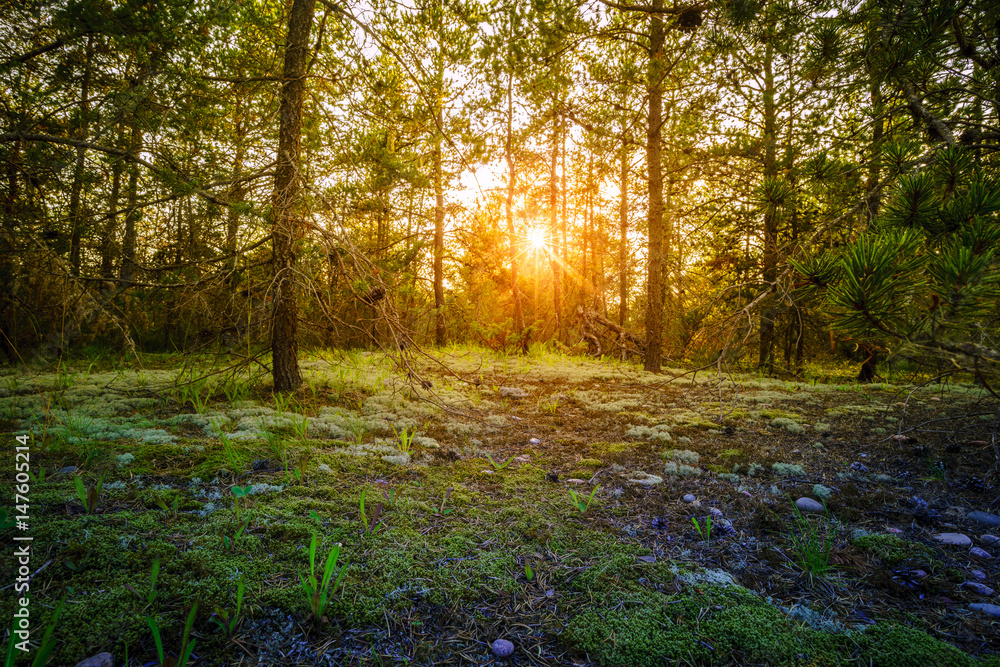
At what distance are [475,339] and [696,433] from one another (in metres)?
10.7

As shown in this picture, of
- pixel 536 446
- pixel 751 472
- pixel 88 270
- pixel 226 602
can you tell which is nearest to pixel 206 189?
pixel 88 270

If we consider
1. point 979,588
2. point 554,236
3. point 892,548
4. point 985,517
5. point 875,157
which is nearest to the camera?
point 979,588

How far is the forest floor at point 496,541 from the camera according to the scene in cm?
121

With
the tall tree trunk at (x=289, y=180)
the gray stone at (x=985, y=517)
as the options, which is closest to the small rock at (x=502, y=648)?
the gray stone at (x=985, y=517)

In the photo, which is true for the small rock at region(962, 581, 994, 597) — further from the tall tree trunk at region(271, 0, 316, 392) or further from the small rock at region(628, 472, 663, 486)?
the tall tree trunk at region(271, 0, 316, 392)

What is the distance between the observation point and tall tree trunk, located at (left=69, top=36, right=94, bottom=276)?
3059 millimetres

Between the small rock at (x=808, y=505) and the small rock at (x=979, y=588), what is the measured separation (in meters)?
0.60

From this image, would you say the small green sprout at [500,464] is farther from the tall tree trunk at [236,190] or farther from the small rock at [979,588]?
the tall tree trunk at [236,190]

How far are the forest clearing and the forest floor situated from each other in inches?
0.6

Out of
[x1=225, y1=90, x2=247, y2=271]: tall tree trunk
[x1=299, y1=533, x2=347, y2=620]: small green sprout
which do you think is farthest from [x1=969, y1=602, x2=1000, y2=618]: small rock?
[x1=225, y1=90, x2=247, y2=271]: tall tree trunk

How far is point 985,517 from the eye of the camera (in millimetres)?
1985

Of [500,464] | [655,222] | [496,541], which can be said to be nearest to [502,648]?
[496,541]

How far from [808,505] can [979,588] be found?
0.67m

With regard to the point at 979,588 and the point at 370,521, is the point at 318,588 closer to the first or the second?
the point at 370,521
